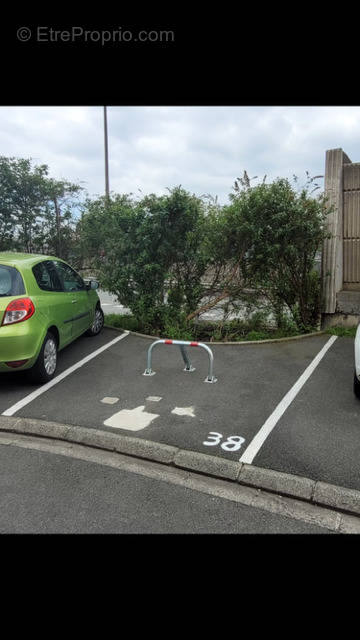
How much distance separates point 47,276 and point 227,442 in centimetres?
337

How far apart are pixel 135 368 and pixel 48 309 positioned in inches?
56.5

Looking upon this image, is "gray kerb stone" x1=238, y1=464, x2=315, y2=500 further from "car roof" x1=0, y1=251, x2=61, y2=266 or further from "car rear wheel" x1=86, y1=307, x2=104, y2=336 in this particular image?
"car rear wheel" x1=86, y1=307, x2=104, y2=336

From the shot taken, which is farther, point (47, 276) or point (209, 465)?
point (47, 276)

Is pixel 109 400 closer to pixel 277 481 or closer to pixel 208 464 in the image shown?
pixel 208 464

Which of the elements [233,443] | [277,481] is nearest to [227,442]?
[233,443]

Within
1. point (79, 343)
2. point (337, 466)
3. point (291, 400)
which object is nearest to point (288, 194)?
point (291, 400)

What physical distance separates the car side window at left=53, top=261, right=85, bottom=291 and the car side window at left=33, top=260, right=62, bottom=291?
17 cm

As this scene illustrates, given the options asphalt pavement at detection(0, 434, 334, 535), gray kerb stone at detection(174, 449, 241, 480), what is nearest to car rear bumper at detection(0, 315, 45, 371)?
asphalt pavement at detection(0, 434, 334, 535)

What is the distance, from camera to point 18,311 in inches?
183

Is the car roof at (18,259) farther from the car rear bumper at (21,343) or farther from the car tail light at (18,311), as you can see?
the car rear bumper at (21,343)

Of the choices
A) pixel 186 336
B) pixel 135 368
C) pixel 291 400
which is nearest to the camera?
pixel 291 400
